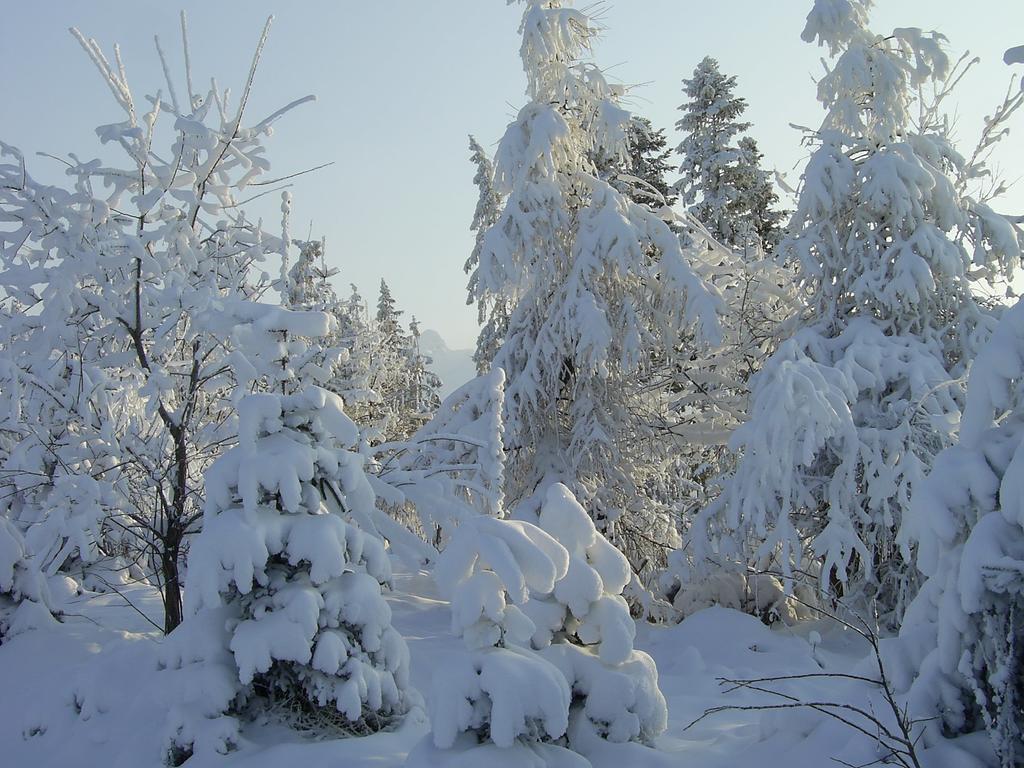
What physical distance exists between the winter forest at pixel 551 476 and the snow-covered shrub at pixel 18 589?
0.05 meters

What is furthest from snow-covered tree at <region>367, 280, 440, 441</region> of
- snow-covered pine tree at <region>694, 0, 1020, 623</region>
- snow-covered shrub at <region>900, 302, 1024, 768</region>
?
snow-covered shrub at <region>900, 302, 1024, 768</region>

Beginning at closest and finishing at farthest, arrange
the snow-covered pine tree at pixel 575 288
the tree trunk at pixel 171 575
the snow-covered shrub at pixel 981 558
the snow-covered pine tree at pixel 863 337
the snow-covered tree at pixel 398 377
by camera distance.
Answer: the snow-covered shrub at pixel 981 558, the tree trunk at pixel 171 575, the snow-covered pine tree at pixel 863 337, the snow-covered pine tree at pixel 575 288, the snow-covered tree at pixel 398 377

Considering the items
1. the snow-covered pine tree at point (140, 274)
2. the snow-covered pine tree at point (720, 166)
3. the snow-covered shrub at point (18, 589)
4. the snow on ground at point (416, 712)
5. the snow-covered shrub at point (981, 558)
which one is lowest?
the snow on ground at point (416, 712)

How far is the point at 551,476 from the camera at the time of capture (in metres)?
11.4

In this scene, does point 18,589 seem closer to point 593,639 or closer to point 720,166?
point 593,639

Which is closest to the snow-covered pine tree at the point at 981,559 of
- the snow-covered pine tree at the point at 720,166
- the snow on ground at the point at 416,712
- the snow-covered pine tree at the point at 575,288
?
the snow on ground at the point at 416,712

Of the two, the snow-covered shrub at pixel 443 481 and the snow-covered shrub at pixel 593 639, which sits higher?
the snow-covered shrub at pixel 443 481

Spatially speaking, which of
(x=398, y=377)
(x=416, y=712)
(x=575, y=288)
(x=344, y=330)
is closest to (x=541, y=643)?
(x=416, y=712)

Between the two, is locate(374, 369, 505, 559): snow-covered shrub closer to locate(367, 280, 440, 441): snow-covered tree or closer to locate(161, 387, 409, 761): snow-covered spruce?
locate(161, 387, 409, 761): snow-covered spruce

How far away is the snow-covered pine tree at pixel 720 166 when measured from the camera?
20328 millimetres

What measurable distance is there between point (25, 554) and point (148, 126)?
424cm

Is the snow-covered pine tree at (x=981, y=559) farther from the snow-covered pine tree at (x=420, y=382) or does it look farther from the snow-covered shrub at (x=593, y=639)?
the snow-covered pine tree at (x=420, y=382)

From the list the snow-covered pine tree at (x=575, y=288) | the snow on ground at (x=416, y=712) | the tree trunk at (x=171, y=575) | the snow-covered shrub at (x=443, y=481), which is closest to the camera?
the snow on ground at (x=416, y=712)

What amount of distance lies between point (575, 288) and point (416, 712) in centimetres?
660
